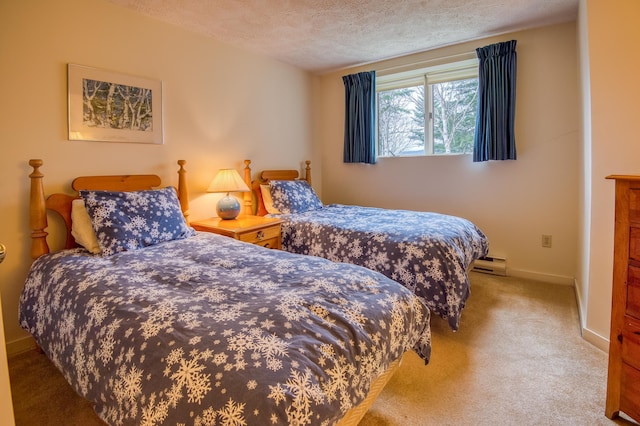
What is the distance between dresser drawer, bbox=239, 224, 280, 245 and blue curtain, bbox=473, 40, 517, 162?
2160 mm

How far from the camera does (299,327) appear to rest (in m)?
1.04

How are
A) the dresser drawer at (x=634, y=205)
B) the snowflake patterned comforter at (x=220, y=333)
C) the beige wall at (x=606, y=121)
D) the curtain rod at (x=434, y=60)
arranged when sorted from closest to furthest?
the snowflake patterned comforter at (x=220, y=333)
the dresser drawer at (x=634, y=205)
the beige wall at (x=606, y=121)
the curtain rod at (x=434, y=60)

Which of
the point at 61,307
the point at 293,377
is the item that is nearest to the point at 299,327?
the point at 293,377

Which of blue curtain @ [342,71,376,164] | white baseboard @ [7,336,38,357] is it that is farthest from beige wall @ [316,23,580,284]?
white baseboard @ [7,336,38,357]

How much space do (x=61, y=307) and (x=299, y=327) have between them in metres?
1.17

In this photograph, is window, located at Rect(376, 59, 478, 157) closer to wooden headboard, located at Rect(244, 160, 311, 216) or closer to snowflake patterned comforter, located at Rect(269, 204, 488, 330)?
snowflake patterned comforter, located at Rect(269, 204, 488, 330)

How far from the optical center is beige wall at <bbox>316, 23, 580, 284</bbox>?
2906mm

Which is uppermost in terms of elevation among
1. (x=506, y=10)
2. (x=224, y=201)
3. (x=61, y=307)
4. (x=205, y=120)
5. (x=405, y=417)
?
(x=506, y=10)

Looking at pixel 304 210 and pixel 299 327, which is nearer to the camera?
pixel 299 327

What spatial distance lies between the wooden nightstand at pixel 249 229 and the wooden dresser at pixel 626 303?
7.27 feet

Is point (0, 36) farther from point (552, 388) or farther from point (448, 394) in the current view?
point (552, 388)

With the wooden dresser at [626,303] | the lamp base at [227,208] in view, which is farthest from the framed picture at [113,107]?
the wooden dresser at [626,303]

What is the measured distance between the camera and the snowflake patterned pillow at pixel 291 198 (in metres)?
3.31

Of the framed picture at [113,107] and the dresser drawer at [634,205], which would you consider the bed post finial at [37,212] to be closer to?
the framed picture at [113,107]
